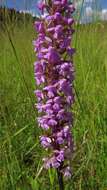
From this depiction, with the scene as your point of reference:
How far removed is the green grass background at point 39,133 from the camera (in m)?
1.84

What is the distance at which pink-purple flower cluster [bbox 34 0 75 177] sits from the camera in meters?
1.24

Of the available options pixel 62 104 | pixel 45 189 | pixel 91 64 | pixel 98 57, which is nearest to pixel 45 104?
pixel 62 104

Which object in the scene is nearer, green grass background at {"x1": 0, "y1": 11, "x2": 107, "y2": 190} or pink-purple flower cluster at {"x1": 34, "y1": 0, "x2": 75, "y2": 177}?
pink-purple flower cluster at {"x1": 34, "y1": 0, "x2": 75, "y2": 177}

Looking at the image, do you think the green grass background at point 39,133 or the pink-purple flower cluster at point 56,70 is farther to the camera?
the green grass background at point 39,133

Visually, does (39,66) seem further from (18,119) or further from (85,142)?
(18,119)

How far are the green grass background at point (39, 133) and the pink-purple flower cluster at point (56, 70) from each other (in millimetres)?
136

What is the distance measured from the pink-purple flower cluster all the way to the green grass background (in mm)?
136

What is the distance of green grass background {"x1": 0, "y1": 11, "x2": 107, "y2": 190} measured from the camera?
1.84 meters

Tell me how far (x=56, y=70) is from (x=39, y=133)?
3.53 ft

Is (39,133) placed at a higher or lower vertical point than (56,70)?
lower

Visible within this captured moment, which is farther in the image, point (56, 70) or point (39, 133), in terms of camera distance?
point (39, 133)

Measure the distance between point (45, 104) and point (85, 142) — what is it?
2.46 ft

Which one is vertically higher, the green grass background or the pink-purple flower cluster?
the pink-purple flower cluster

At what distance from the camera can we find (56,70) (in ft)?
4.14
